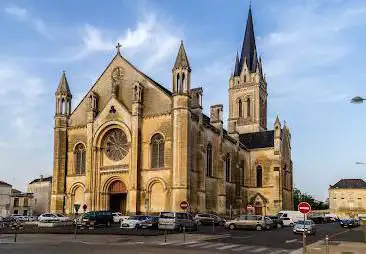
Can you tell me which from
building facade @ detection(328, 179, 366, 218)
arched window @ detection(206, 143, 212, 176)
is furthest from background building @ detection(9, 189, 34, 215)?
building facade @ detection(328, 179, 366, 218)

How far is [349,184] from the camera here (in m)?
114

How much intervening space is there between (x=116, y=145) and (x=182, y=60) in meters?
11.5

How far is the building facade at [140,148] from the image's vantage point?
4784cm

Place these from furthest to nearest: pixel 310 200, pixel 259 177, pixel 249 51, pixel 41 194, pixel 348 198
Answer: pixel 310 200, pixel 348 198, pixel 41 194, pixel 249 51, pixel 259 177

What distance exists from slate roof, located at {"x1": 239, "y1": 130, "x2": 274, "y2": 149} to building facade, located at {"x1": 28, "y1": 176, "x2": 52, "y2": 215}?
42996 mm

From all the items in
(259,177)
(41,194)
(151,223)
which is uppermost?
(259,177)

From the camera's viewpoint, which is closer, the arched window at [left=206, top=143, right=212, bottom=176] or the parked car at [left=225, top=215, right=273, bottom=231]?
the parked car at [left=225, top=215, right=273, bottom=231]

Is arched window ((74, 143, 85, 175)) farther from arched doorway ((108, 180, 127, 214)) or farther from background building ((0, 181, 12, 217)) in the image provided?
background building ((0, 181, 12, 217))

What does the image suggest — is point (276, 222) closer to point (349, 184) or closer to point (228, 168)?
point (228, 168)

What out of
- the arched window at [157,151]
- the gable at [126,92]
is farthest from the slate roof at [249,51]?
the arched window at [157,151]

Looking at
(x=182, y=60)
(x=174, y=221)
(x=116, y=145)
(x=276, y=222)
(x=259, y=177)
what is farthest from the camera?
(x=259, y=177)

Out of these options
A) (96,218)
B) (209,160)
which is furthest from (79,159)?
(209,160)

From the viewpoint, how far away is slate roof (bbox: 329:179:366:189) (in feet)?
370

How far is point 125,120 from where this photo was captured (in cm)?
5112
